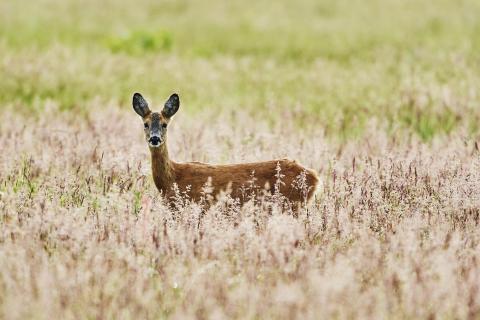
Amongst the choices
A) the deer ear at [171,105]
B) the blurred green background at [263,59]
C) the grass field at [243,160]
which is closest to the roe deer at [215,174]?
the deer ear at [171,105]

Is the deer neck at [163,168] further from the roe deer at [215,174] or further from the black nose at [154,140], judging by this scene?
the black nose at [154,140]

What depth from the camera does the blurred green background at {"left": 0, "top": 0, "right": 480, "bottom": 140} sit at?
1026cm

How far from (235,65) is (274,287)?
10313 mm

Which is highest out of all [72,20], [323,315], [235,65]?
[72,20]

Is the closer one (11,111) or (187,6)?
(11,111)

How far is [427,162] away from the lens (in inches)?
258

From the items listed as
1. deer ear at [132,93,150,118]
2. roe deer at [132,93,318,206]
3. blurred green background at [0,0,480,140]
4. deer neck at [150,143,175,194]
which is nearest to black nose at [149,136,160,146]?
roe deer at [132,93,318,206]

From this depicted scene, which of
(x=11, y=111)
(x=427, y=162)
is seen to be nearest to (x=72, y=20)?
(x=11, y=111)

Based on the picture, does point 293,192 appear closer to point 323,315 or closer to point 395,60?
point 323,315

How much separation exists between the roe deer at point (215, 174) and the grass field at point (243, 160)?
0.17 meters

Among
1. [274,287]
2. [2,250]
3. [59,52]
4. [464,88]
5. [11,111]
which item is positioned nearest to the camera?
[274,287]

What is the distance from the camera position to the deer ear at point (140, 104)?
19.8ft

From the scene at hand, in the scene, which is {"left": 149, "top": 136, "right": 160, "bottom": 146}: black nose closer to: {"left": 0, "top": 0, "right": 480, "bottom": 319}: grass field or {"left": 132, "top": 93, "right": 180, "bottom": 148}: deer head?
{"left": 132, "top": 93, "right": 180, "bottom": 148}: deer head

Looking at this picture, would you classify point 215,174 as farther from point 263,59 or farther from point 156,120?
point 263,59
